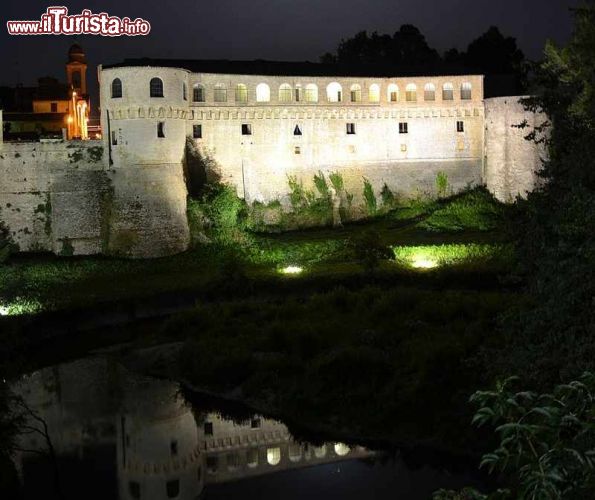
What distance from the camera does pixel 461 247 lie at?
41.5 meters

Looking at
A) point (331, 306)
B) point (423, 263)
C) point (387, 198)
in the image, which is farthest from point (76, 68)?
point (331, 306)

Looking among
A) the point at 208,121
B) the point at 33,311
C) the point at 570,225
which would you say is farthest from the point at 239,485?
the point at 208,121

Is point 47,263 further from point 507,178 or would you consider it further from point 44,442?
point 507,178

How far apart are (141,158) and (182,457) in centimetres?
2190

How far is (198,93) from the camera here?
45938 millimetres

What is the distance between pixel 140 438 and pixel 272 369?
4.56 meters

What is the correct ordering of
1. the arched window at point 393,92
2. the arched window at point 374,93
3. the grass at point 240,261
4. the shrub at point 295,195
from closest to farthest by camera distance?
the grass at point 240,261
the shrub at point 295,195
the arched window at point 374,93
the arched window at point 393,92

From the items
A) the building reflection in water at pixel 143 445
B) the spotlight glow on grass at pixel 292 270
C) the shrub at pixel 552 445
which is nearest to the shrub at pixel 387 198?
the spotlight glow on grass at pixel 292 270

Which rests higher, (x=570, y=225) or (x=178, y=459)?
(x=570, y=225)

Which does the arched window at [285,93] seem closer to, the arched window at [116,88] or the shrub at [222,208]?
the shrub at [222,208]

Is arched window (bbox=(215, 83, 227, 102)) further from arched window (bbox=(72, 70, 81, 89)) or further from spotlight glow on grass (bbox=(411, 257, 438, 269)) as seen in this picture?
arched window (bbox=(72, 70, 81, 89))

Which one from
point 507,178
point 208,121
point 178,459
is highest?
point 208,121

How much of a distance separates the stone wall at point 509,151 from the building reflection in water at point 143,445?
83.3 feet

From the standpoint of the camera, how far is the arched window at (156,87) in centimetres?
4300
